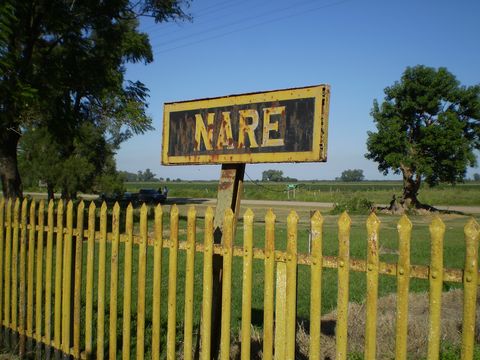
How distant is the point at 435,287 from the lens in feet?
7.73

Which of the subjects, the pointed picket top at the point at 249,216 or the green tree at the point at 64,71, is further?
the green tree at the point at 64,71

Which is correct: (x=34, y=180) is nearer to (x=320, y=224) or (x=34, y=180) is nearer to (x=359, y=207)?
(x=359, y=207)

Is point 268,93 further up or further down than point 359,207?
further up

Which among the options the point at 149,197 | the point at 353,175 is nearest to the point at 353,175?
the point at 353,175

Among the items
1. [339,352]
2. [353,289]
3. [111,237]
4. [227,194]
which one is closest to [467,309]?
[339,352]

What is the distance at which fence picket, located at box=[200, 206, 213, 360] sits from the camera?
10.9ft

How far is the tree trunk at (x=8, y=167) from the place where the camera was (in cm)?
1335

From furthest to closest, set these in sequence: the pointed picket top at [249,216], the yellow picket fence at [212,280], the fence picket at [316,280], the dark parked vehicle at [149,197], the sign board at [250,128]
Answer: the dark parked vehicle at [149,197] < the sign board at [250,128] < the pointed picket top at [249,216] < the fence picket at [316,280] < the yellow picket fence at [212,280]

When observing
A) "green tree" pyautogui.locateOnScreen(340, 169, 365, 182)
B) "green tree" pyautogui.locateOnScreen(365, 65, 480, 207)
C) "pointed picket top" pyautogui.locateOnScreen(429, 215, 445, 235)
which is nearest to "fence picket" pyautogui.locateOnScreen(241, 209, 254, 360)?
"pointed picket top" pyautogui.locateOnScreen(429, 215, 445, 235)

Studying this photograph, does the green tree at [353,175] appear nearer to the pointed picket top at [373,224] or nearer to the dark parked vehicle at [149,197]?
the dark parked vehicle at [149,197]

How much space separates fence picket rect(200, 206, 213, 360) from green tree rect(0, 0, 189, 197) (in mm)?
7819

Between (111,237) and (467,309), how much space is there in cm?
295

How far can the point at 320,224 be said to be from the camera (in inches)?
109

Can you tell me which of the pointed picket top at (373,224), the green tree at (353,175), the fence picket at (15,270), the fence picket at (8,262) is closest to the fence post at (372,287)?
the pointed picket top at (373,224)
